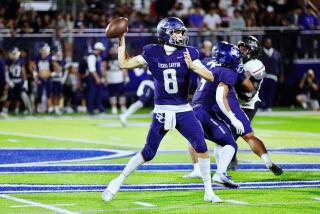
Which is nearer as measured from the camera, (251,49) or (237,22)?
(251,49)

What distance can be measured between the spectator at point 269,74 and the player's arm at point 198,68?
15087 mm

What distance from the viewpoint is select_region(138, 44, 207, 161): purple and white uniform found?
955 cm

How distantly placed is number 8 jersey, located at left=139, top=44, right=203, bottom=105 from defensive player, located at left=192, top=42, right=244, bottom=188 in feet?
3.43

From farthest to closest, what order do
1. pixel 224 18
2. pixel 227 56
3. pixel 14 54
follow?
pixel 224 18, pixel 14 54, pixel 227 56

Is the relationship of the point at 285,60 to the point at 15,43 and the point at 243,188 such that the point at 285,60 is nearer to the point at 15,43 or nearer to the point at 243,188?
the point at 15,43

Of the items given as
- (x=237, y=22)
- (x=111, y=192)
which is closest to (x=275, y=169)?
(x=111, y=192)

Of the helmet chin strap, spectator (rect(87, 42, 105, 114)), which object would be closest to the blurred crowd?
spectator (rect(87, 42, 105, 114))

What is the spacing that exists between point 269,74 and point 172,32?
1533cm

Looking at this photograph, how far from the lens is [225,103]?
10.6m

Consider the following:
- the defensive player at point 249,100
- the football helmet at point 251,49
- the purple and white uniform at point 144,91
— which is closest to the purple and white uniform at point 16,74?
the purple and white uniform at point 144,91

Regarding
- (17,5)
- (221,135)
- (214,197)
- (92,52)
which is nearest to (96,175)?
(221,135)

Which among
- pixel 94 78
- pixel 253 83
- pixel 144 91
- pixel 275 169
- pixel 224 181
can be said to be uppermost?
pixel 253 83

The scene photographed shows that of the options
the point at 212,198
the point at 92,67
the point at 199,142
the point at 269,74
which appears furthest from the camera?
the point at 269,74

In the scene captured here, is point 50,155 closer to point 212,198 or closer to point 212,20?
point 212,198
